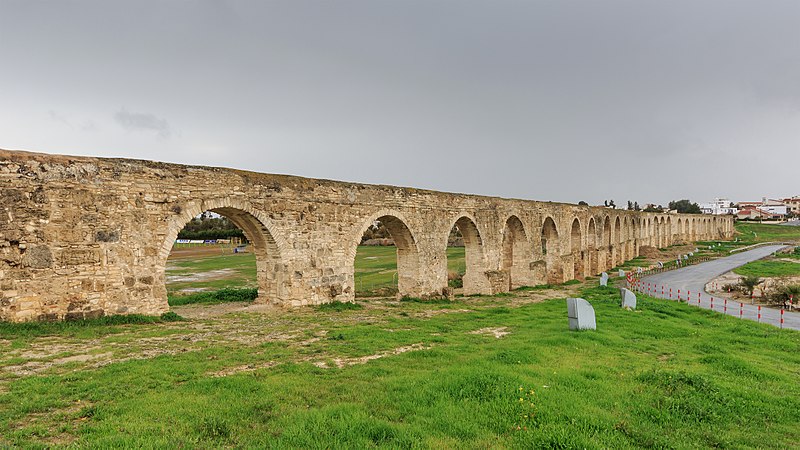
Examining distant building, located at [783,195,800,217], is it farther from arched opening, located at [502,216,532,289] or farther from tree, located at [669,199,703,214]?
arched opening, located at [502,216,532,289]

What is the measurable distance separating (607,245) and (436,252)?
74.6ft

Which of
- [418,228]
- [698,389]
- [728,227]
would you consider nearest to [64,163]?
[418,228]

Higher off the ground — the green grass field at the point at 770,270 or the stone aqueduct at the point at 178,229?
the stone aqueduct at the point at 178,229

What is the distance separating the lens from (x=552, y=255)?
2444 cm

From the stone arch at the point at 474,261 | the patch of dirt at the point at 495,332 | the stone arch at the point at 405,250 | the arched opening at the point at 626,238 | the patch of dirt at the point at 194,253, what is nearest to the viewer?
the patch of dirt at the point at 495,332

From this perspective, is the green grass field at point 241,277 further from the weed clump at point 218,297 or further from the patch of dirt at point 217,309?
the patch of dirt at point 217,309

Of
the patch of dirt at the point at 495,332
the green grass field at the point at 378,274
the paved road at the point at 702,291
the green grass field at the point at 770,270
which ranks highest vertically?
the patch of dirt at the point at 495,332

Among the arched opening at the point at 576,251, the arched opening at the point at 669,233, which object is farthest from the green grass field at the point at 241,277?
the arched opening at the point at 669,233

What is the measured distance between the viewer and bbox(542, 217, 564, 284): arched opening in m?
23.8

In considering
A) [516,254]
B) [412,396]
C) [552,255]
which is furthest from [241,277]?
[412,396]

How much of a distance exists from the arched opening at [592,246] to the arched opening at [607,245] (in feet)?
3.61

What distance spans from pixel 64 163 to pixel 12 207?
1179 millimetres

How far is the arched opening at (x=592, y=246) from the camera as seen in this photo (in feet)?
92.4

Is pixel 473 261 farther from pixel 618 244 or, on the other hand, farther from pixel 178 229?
pixel 618 244
